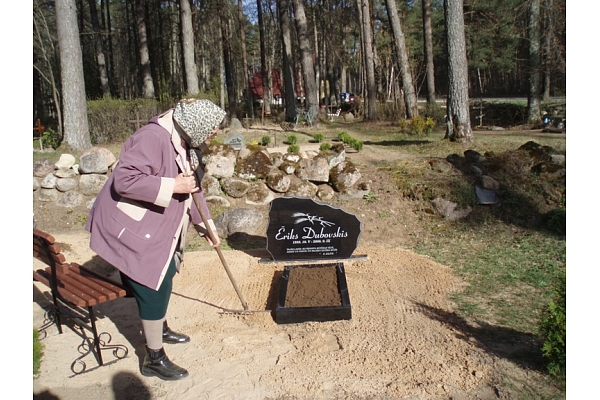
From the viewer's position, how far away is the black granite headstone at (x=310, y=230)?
615 cm

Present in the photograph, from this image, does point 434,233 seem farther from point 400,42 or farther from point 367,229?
point 400,42

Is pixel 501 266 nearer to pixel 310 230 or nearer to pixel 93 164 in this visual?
pixel 310 230

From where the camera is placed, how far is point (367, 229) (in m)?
7.55

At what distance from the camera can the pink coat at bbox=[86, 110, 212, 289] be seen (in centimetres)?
329

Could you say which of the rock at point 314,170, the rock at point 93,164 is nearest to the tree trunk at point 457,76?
the rock at point 314,170

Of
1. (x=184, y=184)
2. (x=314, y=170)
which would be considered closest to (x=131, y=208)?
(x=184, y=184)

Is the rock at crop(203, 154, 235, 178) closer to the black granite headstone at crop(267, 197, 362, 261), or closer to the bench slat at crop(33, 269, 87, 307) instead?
the black granite headstone at crop(267, 197, 362, 261)

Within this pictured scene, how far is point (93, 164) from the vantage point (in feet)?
29.5

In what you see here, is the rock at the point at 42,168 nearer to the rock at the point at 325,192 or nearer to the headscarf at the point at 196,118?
the rock at the point at 325,192

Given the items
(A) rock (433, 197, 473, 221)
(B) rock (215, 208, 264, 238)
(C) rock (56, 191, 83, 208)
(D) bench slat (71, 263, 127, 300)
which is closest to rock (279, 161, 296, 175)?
(B) rock (215, 208, 264, 238)

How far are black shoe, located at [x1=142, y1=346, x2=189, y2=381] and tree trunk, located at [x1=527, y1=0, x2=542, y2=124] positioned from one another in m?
19.3

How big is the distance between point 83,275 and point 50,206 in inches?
193

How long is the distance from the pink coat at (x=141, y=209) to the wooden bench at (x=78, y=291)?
0.61 metres

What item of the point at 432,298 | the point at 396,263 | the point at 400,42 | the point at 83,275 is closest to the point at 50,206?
the point at 83,275
